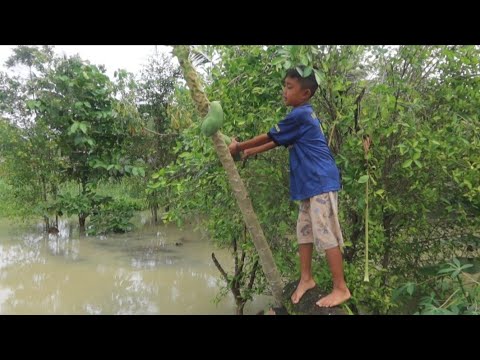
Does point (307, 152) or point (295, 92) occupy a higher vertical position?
point (295, 92)

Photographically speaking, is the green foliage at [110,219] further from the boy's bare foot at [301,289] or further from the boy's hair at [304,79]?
the boy's hair at [304,79]

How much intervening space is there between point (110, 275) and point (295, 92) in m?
4.65

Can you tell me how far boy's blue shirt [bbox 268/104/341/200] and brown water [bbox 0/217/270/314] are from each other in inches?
111

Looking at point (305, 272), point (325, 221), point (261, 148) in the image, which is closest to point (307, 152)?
point (261, 148)

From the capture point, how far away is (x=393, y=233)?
3.44 metres

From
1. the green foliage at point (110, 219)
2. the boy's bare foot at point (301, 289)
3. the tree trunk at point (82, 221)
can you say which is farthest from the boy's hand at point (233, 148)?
the tree trunk at point (82, 221)

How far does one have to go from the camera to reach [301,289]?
2.56m

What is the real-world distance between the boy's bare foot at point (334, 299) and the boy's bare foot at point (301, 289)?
130 millimetres

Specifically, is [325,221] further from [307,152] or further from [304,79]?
[304,79]

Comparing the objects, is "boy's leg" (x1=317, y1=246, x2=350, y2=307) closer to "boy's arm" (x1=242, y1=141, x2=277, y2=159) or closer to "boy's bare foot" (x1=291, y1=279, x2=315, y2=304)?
"boy's bare foot" (x1=291, y1=279, x2=315, y2=304)

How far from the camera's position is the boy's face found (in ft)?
8.12

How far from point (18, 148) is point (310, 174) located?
742 cm

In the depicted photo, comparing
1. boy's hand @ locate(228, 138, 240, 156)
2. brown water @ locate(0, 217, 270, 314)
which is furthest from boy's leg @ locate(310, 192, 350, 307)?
brown water @ locate(0, 217, 270, 314)

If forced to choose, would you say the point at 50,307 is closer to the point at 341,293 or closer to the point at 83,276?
the point at 83,276
